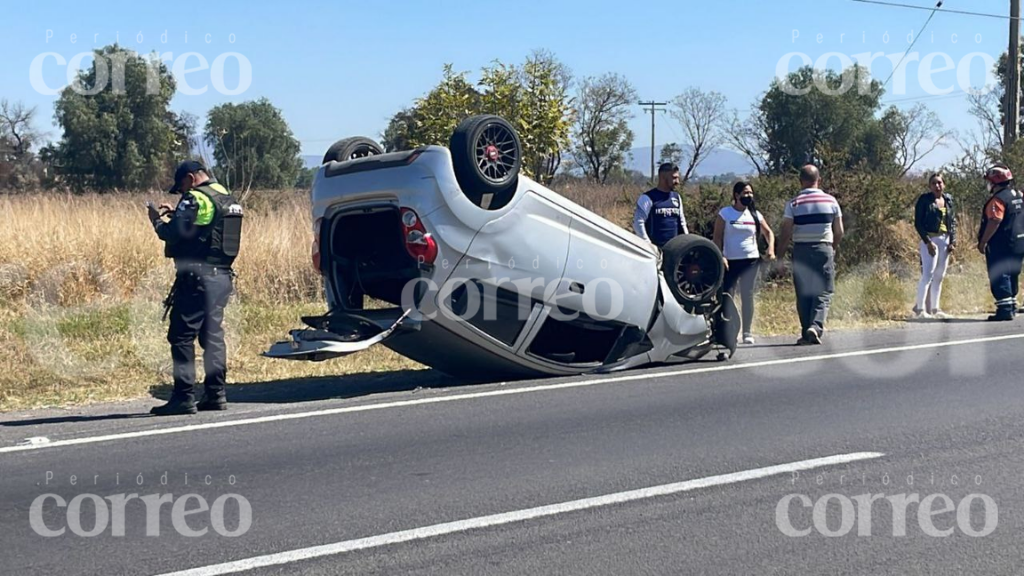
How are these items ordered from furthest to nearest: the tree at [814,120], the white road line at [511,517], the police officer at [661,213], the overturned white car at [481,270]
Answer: the tree at [814,120] → the police officer at [661,213] → the overturned white car at [481,270] → the white road line at [511,517]

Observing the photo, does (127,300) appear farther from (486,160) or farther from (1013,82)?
(1013,82)

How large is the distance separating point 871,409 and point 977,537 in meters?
2.84

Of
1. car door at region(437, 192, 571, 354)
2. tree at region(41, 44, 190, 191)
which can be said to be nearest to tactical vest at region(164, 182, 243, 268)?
car door at region(437, 192, 571, 354)

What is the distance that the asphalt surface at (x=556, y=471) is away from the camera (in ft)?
16.1

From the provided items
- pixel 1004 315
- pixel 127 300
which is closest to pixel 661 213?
pixel 1004 315

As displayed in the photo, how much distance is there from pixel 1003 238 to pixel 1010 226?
0.54 ft

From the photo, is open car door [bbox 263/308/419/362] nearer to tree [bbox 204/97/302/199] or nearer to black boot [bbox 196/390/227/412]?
black boot [bbox 196/390/227/412]

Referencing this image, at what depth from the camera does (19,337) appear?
10711mm

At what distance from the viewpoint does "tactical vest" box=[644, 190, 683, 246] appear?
10.4 metres

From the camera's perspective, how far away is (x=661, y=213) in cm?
1043

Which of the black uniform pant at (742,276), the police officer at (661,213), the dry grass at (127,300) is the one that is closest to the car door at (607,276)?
the police officer at (661,213)

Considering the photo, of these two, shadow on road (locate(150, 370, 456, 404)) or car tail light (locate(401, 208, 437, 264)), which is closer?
car tail light (locate(401, 208, 437, 264))

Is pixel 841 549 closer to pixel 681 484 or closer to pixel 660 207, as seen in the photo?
pixel 681 484

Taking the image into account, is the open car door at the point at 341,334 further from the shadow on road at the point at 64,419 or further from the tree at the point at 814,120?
the tree at the point at 814,120
